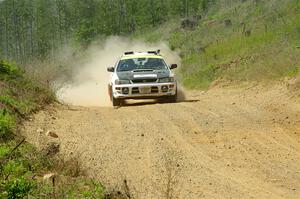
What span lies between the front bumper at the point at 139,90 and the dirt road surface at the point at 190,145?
1.23 metres

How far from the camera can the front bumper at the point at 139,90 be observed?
15453mm

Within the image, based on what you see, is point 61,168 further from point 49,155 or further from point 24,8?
point 24,8

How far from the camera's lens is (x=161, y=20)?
239 ft

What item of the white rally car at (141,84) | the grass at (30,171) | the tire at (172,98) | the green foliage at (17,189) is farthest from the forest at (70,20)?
the green foliage at (17,189)

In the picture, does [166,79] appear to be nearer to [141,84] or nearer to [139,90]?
[141,84]

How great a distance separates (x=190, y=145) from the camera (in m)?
9.36

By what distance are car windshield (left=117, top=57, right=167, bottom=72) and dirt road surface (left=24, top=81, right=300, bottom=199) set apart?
2.60 metres

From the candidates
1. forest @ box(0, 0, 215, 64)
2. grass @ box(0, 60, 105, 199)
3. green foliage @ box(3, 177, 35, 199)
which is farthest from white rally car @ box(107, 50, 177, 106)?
forest @ box(0, 0, 215, 64)

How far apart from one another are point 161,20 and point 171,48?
3556cm

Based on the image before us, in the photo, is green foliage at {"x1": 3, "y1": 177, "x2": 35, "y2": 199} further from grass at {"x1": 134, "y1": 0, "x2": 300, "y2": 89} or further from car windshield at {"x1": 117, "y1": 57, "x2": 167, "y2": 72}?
grass at {"x1": 134, "y1": 0, "x2": 300, "y2": 89}

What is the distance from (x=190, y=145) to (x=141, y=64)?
7.91 m

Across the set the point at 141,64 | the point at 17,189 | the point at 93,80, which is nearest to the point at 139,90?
the point at 141,64

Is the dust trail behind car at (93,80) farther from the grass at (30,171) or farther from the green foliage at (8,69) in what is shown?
the grass at (30,171)

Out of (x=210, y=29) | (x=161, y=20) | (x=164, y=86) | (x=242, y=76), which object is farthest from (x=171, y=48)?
(x=161, y=20)
